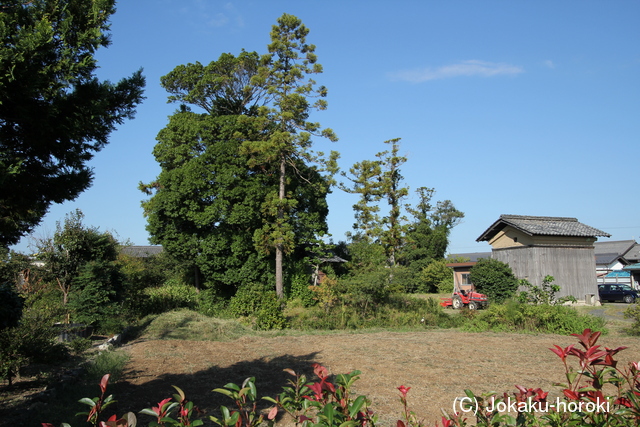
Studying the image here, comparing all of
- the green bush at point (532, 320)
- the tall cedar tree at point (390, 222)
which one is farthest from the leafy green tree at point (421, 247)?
the green bush at point (532, 320)

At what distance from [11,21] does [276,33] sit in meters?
16.1

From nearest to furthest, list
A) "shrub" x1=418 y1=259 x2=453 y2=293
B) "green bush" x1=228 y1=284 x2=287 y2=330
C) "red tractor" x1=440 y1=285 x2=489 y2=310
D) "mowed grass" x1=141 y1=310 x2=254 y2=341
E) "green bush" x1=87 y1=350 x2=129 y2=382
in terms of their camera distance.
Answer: "green bush" x1=87 y1=350 x2=129 y2=382 → "mowed grass" x1=141 y1=310 x2=254 y2=341 → "green bush" x1=228 y1=284 x2=287 y2=330 → "red tractor" x1=440 y1=285 x2=489 y2=310 → "shrub" x1=418 y1=259 x2=453 y2=293

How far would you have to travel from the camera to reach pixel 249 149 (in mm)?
18906

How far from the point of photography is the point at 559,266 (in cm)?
2042

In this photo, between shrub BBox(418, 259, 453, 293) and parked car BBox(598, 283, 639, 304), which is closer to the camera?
parked car BBox(598, 283, 639, 304)

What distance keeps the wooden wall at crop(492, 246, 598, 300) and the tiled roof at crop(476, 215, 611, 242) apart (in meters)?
0.73

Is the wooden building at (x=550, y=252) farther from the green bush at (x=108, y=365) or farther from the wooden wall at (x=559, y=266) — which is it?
the green bush at (x=108, y=365)

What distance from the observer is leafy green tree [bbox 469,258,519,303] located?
2006 centimetres

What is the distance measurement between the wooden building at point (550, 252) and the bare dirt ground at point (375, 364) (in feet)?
30.4

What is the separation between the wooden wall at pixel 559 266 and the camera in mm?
20141

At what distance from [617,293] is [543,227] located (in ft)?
22.5

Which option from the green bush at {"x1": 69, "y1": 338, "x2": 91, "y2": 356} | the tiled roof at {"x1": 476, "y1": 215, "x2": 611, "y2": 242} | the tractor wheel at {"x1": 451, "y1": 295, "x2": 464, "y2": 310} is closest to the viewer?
the green bush at {"x1": 69, "y1": 338, "x2": 91, "y2": 356}

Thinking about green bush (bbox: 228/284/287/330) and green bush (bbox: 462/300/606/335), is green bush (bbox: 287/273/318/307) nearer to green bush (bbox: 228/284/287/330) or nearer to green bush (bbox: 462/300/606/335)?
green bush (bbox: 228/284/287/330)

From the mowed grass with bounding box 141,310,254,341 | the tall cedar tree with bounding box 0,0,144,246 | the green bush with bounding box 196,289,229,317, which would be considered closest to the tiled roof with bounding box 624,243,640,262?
the green bush with bounding box 196,289,229,317
